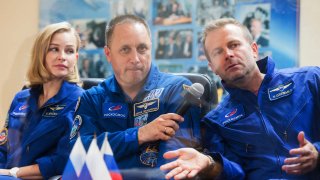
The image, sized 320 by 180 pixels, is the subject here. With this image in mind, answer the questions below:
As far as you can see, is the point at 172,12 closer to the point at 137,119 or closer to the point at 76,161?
the point at 137,119

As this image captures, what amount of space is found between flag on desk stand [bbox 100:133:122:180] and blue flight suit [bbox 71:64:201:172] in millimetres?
17

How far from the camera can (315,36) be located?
1.58 metres

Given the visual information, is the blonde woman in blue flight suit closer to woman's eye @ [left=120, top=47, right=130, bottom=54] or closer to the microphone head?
woman's eye @ [left=120, top=47, right=130, bottom=54]

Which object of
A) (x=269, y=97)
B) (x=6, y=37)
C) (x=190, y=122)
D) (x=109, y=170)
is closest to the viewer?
(x=109, y=170)

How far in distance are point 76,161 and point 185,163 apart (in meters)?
0.36

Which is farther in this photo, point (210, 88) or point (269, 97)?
point (210, 88)

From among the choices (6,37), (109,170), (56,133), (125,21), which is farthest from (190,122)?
(6,37)

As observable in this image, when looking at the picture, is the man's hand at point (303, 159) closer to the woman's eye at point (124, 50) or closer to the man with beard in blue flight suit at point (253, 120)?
the man with beard in blue flight suit at point (253, 120)

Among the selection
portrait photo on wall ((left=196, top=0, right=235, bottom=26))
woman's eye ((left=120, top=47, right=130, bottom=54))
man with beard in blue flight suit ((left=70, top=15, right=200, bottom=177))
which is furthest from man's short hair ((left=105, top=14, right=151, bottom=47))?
portrait photo on wall ((left=196, top=0, right=235, bottom=26))

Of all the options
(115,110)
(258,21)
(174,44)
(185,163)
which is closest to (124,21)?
(115,110)

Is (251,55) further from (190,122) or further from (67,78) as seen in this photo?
(67,78)

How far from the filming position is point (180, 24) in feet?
6.48

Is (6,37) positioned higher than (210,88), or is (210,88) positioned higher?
(6,37)

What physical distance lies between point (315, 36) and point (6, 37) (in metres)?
1.57
